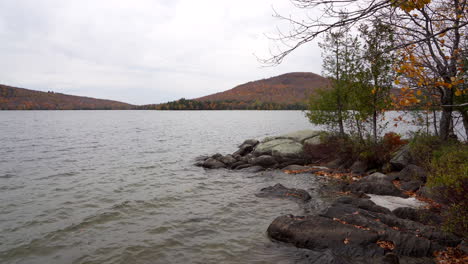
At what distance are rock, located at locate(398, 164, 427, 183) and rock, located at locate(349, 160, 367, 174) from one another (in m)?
2.47

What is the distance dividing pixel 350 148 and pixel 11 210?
60.0 feet

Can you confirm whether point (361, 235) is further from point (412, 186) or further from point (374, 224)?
point (412, 186)

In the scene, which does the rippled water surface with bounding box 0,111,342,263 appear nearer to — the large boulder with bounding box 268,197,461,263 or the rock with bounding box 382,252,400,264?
the large boulder with bounding box 268,197,461,263

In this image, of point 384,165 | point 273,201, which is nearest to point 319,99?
point 384,165

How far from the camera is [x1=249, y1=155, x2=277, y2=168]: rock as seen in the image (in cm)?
2012

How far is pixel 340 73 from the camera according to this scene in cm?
2145

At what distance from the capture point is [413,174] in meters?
13.4

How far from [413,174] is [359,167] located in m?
3.59

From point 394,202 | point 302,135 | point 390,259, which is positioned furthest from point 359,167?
point 390,259

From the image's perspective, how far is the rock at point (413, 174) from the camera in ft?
42.5

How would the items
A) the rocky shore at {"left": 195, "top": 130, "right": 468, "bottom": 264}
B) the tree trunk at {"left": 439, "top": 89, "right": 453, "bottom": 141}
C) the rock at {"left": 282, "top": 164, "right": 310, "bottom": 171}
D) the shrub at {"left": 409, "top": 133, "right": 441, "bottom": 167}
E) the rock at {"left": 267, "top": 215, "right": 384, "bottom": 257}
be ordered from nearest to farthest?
the rocky shore at {"left": 195, "top": 130, "right": 468, "bottom": 264}, the rock at {"left": 267, "top": 215, "right": 384, "bottom": 257}, the tree trunk at {"left": 439, "top": 89, "right": 453, "bottom": 141}, the shrub at {"left": 409, "top": 133, "right": 441, "bottom": 167}, the rock at {"left": 282, "top": 164, "right": 310, "bottom": 171}

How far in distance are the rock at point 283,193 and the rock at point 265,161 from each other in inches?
261

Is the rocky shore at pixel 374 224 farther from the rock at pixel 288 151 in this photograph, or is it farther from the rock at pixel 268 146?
the rock at pixel 268 146

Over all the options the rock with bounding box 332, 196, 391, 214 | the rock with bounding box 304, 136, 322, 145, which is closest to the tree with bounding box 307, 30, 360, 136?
the rock with bounding box 304, 136, 322, 145
